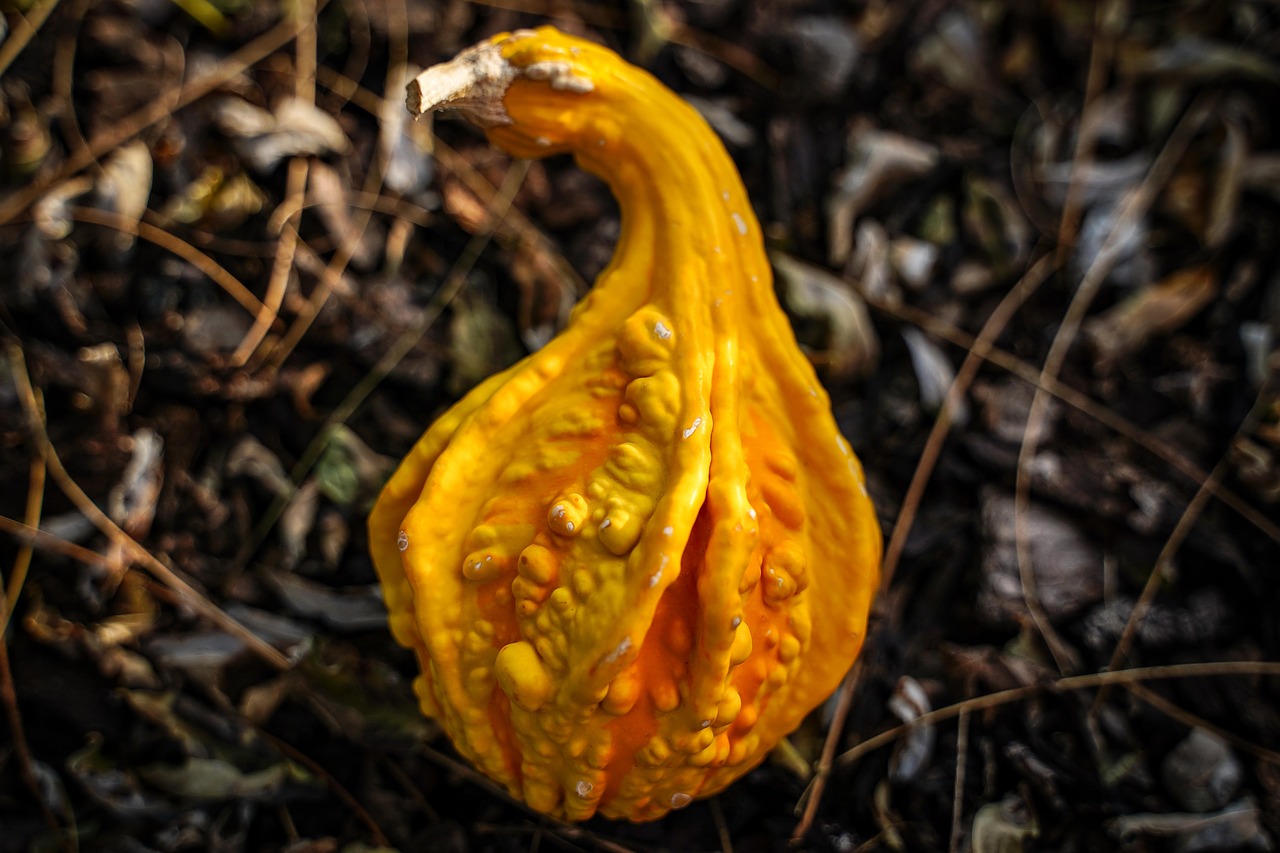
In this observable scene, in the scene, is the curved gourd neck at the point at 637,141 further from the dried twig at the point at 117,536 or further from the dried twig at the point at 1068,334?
the dried twig at the point at 117,536

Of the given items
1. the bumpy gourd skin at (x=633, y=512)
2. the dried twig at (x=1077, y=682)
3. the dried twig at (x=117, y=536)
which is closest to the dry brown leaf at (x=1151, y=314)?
the dried twig at (x=1077, y=682)

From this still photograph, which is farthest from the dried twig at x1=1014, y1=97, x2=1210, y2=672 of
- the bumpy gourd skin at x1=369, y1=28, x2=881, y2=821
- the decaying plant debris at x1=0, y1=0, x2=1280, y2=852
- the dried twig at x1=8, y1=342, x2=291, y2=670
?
the dried twig at x1=8, y1=342, x2=291, y2=670

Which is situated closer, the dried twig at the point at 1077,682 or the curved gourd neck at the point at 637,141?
the curved gourd neck at the point at 637,141

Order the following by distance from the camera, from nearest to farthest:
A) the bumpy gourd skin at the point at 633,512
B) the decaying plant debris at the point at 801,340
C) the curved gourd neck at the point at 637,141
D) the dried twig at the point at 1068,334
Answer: the bumpy gourd skin at the point at 633,512 < the curved gourd neck at the point at 637,141 < the decaying plant debris at the point at 801,340 < the dried twig at the point at 1068,334

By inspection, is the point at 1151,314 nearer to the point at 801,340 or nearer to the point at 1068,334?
the point at 1068,334

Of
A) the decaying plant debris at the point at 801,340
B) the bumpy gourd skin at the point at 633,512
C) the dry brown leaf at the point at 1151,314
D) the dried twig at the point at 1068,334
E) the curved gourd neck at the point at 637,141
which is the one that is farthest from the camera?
the dry brown leaf at the point at 1151,314

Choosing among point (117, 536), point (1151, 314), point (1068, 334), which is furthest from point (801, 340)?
point (117, 536)

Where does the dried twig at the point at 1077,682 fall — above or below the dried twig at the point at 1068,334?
below

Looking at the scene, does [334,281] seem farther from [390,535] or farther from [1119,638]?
[1119,638]
